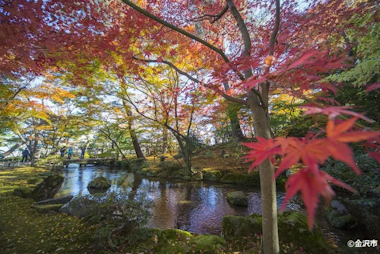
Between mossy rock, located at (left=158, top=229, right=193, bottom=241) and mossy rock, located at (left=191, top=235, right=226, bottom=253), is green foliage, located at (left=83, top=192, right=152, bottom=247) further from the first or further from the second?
mossy rock, located at (left=191, top=235, right=226, bottom=253)

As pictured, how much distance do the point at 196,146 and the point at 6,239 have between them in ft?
36.1

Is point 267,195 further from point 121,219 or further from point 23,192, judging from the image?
point 23,192

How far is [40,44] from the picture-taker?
3.52 meters

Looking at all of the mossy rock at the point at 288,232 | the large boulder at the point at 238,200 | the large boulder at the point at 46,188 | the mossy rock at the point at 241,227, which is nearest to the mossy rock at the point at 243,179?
the large boulder at the point at 238,200

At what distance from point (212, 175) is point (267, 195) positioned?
730 cm

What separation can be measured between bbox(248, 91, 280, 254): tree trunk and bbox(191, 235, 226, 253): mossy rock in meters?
0.88

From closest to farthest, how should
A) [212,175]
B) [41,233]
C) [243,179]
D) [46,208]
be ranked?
[41,233] < [46,208] < [243,179] < [212,175]

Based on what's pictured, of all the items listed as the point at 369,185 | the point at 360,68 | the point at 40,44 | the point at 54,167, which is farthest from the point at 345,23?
the point at 54,167

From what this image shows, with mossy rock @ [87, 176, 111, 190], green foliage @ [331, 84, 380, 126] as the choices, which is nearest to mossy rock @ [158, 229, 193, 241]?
green foliage @ [331, 84, 380, 126]

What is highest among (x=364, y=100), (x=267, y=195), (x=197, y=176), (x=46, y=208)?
(x=364, y=100)

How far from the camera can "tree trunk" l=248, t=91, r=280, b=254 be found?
2.03 metres

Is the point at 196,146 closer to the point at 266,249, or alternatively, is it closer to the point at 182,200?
the point at 182,200

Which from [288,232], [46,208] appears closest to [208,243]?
[288,232]

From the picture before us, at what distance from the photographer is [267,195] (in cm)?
204
